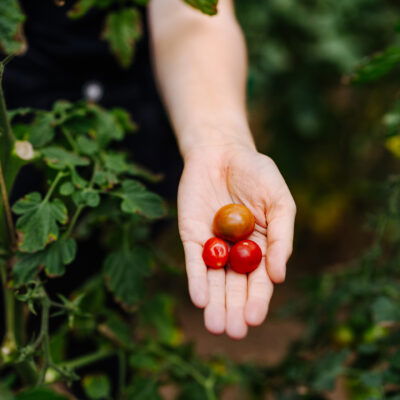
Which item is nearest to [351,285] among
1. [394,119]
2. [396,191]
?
[396,191]

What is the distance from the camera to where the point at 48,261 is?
101 centimetres

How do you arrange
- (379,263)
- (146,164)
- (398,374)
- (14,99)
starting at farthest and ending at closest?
(379,263), (146,164), (14,99), (398,374)

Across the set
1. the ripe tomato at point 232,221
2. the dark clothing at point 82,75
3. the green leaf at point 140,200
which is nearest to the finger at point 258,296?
the ripe tomato at point 232,221

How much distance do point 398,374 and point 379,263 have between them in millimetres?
767

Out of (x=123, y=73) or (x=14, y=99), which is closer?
(x=14, y=99)

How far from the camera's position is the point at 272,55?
9.91 feet

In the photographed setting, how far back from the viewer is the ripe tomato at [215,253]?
1074 millimetres

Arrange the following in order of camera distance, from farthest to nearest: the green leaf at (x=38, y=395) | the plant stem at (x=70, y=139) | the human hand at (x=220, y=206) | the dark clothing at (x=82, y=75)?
the dark clothing at (x=82, y=75) < the plant stem at (x=70, y=139) < the human hand at (x=220, y=206) < the green leaf at (x=38, y=395)

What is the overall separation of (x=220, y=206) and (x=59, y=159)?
0.40 metres

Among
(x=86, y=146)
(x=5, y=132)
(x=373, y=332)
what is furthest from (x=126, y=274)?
(x=373, y=332)

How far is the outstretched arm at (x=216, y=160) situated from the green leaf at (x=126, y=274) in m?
0.19

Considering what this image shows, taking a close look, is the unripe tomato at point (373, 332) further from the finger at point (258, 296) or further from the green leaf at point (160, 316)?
the finger at point (258, 296)

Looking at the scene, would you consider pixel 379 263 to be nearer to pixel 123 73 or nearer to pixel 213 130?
pixel 213 130

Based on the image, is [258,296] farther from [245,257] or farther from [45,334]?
[45,334]
